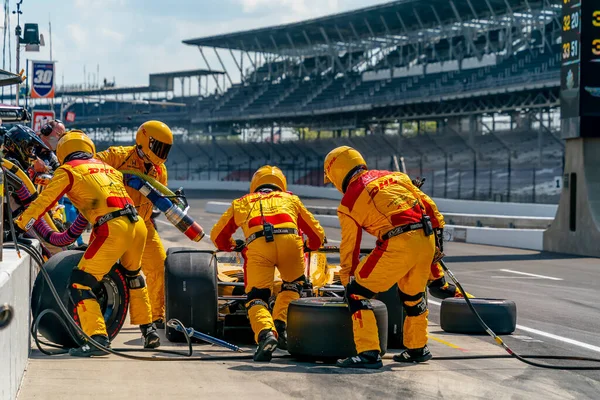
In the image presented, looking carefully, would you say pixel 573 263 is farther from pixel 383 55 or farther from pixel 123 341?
pixel 383 55

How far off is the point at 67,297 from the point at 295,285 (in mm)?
1912

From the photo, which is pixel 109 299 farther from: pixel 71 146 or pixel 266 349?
pixel 266 349

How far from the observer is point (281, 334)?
812 cm

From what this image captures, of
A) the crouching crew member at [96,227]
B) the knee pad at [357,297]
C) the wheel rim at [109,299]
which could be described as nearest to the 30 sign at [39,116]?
the crouching crew member at [96,227]

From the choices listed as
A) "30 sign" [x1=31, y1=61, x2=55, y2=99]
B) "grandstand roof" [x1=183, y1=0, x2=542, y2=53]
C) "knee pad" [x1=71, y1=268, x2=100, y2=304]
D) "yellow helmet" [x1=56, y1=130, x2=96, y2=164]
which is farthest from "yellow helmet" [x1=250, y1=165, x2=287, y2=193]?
"grandstand roof" [x1=183, y1=0, x2=542, y2=53]

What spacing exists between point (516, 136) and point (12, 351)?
4815 cm

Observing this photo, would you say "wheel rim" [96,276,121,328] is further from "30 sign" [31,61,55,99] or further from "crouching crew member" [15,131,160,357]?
"30 sign" [31,61,55,99]

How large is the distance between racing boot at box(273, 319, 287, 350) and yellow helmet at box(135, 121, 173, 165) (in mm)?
2006

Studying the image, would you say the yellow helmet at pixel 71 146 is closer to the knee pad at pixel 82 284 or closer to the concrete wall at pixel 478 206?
the knee pad at pixel 82 284

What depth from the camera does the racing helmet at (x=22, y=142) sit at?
10.7 meters

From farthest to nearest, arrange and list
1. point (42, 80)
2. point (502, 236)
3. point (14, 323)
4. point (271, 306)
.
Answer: point (42, 80)
point (502, 236)
point (271, 306)
point (14, 323)

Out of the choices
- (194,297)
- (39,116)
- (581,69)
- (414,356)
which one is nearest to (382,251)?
(414,356)

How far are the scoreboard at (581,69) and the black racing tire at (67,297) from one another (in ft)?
50.6

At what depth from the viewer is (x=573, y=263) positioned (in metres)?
19.6
